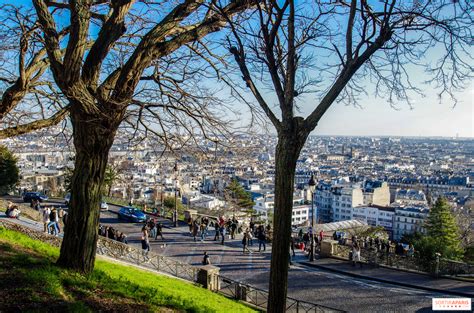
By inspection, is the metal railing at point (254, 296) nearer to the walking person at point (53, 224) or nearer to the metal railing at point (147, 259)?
the metal railing at point (147, 259)

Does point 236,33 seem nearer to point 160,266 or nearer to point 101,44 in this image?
point 101,44

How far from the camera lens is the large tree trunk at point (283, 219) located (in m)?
5.45

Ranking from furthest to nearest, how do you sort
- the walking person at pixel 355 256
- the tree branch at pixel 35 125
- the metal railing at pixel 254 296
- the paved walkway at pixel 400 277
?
1. the walking person at pixel 355 256
2. the paved walkway at pixel 400 277
3. the metal railing at pixel 254 296
4. the tree branch at pixel 35 125

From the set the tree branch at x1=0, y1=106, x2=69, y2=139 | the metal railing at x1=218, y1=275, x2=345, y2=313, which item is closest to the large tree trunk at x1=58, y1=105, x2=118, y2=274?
the tree branch at x1=0, y1=106, x2=69, y2=139

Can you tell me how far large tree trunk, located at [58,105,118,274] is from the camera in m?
6.57

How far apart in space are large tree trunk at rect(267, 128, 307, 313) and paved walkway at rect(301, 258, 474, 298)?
384 inches

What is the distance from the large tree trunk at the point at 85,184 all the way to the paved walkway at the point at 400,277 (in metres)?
10.8

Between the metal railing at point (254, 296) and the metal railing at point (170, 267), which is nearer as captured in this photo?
the metal railing at point (254, 296)

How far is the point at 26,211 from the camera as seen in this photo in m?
23.8

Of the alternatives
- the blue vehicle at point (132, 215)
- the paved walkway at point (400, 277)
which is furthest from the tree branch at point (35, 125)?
the blue vehicle at point (132, 215)

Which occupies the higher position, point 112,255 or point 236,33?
point 236,33

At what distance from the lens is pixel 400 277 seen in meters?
14.8

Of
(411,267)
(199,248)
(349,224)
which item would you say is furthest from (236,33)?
(349,224)

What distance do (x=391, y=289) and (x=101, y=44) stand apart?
1118 cm
